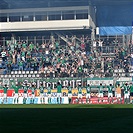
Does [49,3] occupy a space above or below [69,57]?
above

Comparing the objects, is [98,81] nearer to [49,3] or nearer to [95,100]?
[95,100]

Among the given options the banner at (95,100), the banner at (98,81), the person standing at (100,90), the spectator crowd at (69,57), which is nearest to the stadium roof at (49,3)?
the spectator crowd at (69,57)

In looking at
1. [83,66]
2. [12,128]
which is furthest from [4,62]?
[12,128]

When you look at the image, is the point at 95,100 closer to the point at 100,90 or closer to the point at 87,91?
the point at 87,91

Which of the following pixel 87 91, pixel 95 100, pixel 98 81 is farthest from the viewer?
pixel 98 81

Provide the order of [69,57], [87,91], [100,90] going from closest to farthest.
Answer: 1. [87,91]
2. [100,90]
3. [69,57]

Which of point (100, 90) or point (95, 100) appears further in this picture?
point (100, 90)

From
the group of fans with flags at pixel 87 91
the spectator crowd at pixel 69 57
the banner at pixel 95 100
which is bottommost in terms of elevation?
the banner at pixel 95 100

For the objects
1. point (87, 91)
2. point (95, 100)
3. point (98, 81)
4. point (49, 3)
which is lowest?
point (95, 100)

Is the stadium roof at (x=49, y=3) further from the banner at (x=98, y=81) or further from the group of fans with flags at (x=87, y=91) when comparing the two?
the group of fans with flags at (x=87, y=91)

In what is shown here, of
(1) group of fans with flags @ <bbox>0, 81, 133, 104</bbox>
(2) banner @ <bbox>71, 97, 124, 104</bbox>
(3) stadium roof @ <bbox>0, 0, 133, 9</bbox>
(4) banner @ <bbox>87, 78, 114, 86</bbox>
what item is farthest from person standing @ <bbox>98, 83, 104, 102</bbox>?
(3) stadium roof @ <bbox>0, 0, 133, 9</bbox>

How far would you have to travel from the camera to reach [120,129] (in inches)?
512

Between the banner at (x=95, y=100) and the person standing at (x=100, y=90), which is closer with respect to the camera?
the banner at (x=95, y=100)

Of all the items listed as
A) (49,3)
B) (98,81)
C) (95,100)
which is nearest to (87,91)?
(95,100)
